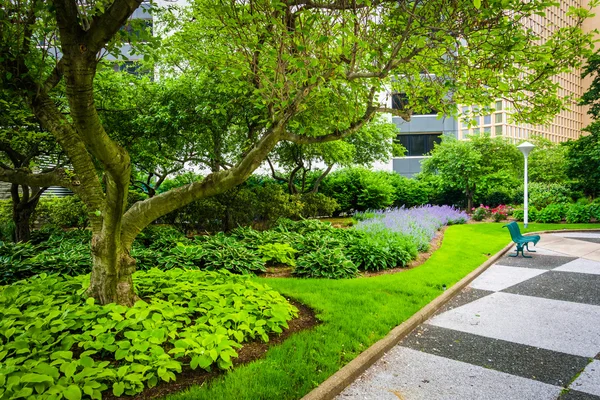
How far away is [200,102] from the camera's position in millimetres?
9984

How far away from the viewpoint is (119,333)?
12.7 feet

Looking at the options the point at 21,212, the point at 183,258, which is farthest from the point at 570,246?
the point at 21,212

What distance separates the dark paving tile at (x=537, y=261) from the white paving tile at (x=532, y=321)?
3.18 meters

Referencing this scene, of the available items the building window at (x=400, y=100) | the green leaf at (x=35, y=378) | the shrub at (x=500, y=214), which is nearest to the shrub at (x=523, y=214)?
the shrub at (x=500, y=214)

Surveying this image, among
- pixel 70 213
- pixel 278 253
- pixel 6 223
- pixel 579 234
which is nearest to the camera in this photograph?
pixel 278 253

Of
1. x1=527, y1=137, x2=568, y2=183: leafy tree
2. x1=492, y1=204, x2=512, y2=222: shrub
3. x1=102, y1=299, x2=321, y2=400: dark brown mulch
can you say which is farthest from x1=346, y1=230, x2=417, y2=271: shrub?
x1=527, y1=137, x2=568, y2=183: leafy tree

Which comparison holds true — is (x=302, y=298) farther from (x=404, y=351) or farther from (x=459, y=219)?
(x=459, y=219)

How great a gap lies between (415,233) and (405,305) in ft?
19.9

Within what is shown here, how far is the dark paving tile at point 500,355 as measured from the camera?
3.88 meters

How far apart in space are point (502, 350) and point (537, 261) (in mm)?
6670

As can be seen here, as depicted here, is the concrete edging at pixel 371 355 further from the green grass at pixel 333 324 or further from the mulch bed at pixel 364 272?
the mulch bed at pixel 364 272

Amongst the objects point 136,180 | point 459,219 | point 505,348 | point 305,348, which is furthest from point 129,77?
point 459,219

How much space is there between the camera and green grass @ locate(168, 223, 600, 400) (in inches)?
127

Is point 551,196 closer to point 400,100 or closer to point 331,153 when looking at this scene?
point 331,153
